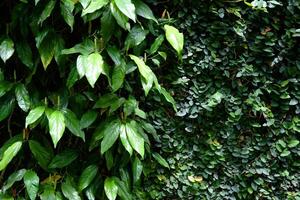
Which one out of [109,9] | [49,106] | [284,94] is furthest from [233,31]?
[49,106]

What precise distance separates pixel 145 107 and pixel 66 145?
39cm

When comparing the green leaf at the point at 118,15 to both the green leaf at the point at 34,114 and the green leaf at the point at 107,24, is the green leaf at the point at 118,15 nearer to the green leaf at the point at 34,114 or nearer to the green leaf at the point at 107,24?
the green leaf at the point at 107,24

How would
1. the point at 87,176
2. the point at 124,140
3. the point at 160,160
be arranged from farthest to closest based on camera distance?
the point at 160,160 < the point at 87,176 < the point at 124,140

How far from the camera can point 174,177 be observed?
5.56 ft

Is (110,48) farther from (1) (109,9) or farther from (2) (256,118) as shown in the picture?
(2) (256,118)

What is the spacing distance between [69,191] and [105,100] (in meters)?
0.37

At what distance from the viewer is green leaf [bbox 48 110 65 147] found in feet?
4.14

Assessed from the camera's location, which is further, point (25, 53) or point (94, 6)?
point (25, 53)

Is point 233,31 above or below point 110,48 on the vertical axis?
below

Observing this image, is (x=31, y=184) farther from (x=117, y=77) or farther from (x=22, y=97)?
(x=117, y=77)

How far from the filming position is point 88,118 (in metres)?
1.41

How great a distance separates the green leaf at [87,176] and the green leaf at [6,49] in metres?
0.52

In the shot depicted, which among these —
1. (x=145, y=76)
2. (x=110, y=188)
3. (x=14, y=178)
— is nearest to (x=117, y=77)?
(x=145, y=76)

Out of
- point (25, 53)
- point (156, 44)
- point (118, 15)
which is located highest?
point (118, 15)
